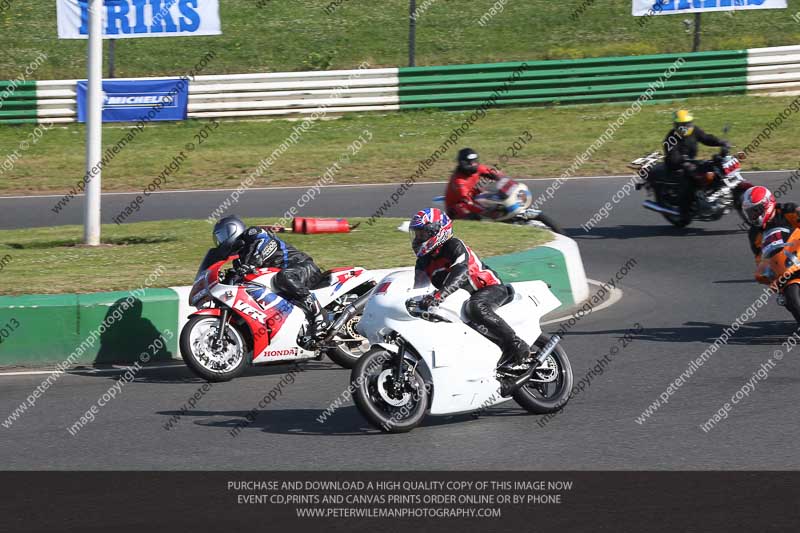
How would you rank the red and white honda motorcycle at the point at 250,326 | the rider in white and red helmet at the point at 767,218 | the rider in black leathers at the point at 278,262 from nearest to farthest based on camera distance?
the red and white honda motorcycle at the point at 250,326, the rider in black leathers at the point at 278,262, the rider in white and red helmet at the point at 767,218

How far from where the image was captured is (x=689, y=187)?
16.8m

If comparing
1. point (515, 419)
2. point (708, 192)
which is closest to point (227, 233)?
point (515, 419)

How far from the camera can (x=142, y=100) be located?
83.6 feet

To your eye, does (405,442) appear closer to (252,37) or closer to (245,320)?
Result: (245,320)

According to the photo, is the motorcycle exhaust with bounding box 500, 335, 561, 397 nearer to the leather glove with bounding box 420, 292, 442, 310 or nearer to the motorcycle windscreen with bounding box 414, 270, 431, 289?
the leather glove with bounding box 420, 292, 442, 310

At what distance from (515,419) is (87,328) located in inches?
167

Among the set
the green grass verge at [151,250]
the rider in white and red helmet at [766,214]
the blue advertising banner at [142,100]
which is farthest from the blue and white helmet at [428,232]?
the blue advertising banner at [142,100]

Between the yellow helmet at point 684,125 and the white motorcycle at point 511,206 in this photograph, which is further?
the yellow helmet at point 684,125

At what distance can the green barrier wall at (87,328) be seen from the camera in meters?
10.5

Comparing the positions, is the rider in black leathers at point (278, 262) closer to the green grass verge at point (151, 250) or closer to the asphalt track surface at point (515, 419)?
the asphalt track surface at point (515, 419)

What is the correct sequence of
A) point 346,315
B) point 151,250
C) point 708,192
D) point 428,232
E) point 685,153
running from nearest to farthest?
point 428,232
point 346,315
point 151,250
point 708,192
point 685,153

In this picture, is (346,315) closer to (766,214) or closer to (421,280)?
(421,280)

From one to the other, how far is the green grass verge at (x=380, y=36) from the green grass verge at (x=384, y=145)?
433cm
